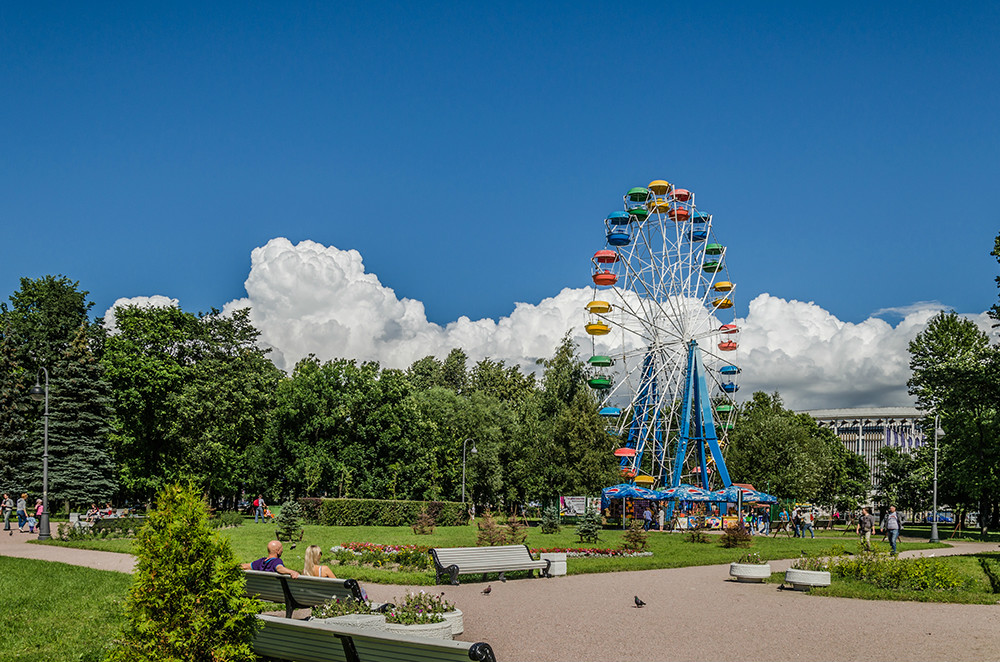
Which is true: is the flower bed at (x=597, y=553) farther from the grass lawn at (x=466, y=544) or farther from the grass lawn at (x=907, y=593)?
the grass lawn at (x=907, y=593)

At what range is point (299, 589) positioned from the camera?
453 inches

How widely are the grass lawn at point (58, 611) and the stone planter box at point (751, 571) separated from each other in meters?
11.9

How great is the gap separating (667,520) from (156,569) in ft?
132

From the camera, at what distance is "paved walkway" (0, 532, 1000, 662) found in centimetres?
1075

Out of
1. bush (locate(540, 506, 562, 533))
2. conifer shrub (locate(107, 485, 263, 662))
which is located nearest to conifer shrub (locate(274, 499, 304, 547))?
bush (locate(540, 506, 562, 533))

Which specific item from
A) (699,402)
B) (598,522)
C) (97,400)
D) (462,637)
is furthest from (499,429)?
(462,637)

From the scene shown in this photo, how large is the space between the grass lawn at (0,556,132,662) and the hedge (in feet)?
72.0

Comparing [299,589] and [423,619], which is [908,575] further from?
[299,589]

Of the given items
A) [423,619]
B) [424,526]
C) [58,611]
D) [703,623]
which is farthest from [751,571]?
[424,526]

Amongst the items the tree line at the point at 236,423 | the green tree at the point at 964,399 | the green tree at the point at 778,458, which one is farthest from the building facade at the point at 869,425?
the tree line at the point at 236,423

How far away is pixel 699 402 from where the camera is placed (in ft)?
A: 161

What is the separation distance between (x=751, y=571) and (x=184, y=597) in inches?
560

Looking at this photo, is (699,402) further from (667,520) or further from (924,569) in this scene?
(924,569)

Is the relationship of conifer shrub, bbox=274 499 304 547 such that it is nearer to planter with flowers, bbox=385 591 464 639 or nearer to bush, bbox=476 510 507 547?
bush, bbox=476 510 507 547
